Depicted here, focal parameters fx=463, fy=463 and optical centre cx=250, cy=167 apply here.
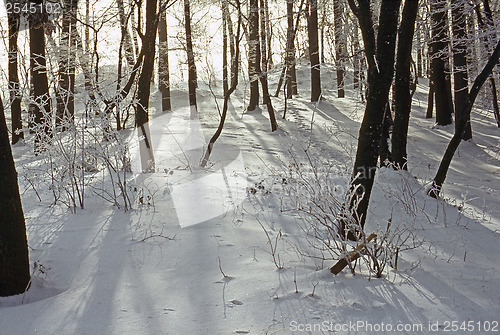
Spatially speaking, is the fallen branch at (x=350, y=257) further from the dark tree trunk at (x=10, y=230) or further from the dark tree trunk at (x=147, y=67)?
the dark tree trunk at (x=147, y=67)

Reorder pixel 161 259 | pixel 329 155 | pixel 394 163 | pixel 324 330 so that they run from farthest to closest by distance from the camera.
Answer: pixel 329 155, pixel 394 163, pixel 161 259, pixel 324 330

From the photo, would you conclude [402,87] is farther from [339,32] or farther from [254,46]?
[339,32]

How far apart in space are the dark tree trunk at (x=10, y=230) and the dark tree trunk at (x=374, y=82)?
284 cm

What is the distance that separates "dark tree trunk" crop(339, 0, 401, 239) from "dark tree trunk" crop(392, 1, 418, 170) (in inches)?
98.8

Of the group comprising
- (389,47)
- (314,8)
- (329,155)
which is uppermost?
(314,8)

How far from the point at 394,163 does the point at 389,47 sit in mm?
4056

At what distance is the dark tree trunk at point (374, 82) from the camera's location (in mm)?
4457

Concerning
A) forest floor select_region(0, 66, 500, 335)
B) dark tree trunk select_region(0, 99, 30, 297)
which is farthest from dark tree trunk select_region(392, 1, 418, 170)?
dark tree trunk select_region(0, 99, 30, 297)

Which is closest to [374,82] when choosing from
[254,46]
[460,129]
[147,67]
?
[460,129]

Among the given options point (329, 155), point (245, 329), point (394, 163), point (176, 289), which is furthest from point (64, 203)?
point (329, 155)

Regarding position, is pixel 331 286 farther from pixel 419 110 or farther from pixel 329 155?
pixel 419 110

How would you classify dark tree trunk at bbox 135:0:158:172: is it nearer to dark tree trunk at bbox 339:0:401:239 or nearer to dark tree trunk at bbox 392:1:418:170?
dark tree trunk at bbox 392:1:418:170

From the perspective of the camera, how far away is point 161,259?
4.47 m

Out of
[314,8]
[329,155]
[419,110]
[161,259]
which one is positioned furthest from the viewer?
[419,110]
